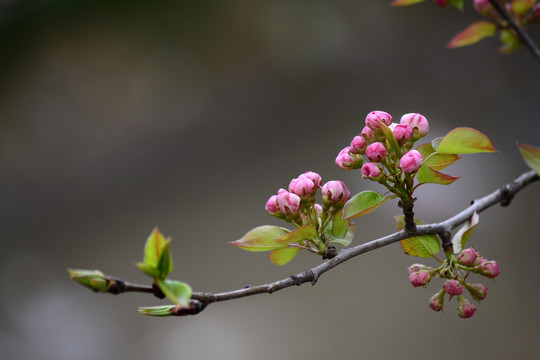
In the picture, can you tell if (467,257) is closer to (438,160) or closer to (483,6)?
(438,160)

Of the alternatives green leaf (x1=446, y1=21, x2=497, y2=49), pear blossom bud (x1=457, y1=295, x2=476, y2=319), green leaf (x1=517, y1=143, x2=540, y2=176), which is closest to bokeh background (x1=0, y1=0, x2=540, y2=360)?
green leaf (x1=446, y1=21, x2=497, y2=49)

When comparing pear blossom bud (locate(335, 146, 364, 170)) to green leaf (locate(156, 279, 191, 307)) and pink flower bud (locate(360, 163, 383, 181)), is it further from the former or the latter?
green leaf (locate(156, 279, 191, 307))

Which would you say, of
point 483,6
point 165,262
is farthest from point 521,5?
point 165,262

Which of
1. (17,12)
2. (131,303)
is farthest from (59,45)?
(131,303)

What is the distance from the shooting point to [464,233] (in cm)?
48

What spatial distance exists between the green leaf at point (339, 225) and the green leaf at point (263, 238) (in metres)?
0.06

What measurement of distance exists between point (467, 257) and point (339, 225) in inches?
4.8

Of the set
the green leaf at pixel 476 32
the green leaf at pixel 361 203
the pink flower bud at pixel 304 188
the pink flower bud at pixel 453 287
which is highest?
the green leaf at pixel 476 32

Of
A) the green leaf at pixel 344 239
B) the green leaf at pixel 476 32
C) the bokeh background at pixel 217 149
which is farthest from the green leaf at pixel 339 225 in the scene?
the bokeh background at pixel 217 149

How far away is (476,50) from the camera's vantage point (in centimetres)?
191

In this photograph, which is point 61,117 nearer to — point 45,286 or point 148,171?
point 148,171

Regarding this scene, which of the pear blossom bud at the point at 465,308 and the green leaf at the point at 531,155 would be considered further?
Result: the pear blossom bud at the point at 465,308

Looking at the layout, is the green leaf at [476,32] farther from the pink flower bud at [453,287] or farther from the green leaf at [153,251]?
the green leaf at [153,251]

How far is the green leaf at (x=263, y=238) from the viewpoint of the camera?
0.47 meters
